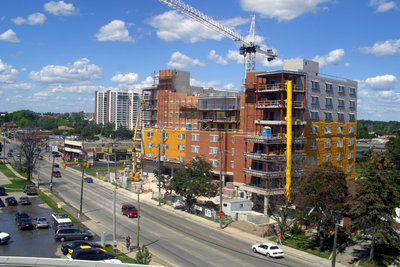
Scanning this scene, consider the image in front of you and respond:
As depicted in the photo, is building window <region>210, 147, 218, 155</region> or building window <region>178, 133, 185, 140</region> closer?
building window <region>210, 147, 218, 155</region>

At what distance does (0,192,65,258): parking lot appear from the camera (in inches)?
1309

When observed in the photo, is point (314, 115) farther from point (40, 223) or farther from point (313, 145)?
point (40, 223)

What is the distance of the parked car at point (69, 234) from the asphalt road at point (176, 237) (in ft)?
8.26

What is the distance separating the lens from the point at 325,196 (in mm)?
37469

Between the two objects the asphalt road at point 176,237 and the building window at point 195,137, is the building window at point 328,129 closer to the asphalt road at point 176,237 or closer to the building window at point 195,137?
the building window at point 195,137

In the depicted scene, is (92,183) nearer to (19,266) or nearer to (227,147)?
(227,147)

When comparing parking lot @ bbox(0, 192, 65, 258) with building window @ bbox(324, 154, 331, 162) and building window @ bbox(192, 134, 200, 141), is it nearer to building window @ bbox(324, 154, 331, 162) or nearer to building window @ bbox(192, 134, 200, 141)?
building window @ bbox(192, 134, 200, 141)

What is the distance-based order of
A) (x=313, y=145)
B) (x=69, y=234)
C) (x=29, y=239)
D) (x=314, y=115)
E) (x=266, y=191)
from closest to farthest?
(x=29, y=239), (x=69, y=234), (x=266, y=191), (x=313, y=145), (x=314, y=115)

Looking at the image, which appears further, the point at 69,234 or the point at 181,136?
the point at 181,136

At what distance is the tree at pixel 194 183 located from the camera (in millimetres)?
52469

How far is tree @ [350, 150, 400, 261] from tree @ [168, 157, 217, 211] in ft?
73.1

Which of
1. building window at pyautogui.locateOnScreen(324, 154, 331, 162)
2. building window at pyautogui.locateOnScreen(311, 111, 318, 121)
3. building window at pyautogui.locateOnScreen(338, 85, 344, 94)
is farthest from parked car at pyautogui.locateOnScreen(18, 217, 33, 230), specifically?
building window at pyautogui.locateOnScreen(338, 85, 344, 94)

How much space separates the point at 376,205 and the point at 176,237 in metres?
21.7

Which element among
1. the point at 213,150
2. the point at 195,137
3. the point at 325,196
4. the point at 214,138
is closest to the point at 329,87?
the point at 214,138
